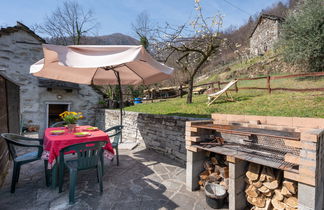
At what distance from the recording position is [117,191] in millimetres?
2627

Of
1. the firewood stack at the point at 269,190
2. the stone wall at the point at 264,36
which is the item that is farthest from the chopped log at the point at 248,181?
the stone wall at the point at 264,36

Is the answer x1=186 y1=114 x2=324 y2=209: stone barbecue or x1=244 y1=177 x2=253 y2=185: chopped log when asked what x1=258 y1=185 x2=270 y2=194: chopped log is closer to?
x1=186 y1=114 x2=324 y2=209: stone barbecue

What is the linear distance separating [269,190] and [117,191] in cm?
211

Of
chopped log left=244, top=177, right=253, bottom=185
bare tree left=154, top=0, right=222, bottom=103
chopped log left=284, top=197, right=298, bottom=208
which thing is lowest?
chopped log left=284, top=197, right=298, bottom=208

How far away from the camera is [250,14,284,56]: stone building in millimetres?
17609

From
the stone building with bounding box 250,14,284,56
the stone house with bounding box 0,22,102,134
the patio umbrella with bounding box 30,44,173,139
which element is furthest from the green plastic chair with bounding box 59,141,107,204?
the stone building with bounding box 250,14,284,56

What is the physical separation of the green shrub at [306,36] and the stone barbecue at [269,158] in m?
8.65

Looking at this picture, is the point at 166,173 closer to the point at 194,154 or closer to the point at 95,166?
the point at 194,154

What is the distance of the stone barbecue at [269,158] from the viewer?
5.11 ft

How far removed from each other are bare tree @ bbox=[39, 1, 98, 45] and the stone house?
9.55 metres

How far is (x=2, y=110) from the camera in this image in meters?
3.42

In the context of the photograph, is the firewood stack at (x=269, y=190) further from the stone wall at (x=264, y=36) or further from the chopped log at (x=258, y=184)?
the stone wall at (x=264, y=36)

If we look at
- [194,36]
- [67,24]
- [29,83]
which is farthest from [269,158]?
[67,24]

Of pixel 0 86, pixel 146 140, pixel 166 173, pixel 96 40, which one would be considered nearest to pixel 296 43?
pixel 146 140
